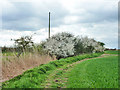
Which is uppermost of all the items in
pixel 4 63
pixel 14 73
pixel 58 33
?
pixel 58 33

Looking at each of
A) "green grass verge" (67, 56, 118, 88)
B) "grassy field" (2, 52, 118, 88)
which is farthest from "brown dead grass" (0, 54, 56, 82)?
"green grass verge" (67, 56, 118, 88)

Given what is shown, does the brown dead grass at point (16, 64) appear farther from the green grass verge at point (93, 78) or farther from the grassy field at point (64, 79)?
the green grass verge at point (93, 78)

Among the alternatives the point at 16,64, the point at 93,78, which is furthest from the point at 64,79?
the point at 16,64

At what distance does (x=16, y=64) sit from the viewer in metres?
10.5

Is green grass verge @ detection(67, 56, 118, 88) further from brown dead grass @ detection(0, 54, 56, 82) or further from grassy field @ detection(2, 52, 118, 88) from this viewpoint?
brown dead grass @ detection(0, 54, 56, 82)

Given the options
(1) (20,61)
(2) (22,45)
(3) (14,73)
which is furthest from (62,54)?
(3) (14,73)

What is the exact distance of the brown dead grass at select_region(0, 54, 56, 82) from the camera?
29.7 ft

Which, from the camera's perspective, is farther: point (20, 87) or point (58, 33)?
point (58, 33)

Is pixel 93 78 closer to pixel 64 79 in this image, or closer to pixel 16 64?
pixel 64 79

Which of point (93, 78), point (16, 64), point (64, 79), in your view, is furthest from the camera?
point (16, 64)

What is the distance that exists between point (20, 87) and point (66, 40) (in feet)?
54.3

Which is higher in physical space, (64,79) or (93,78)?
(93,78)

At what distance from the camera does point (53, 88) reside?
5730 mm

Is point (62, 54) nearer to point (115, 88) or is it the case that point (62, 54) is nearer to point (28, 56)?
point (28, 56)
